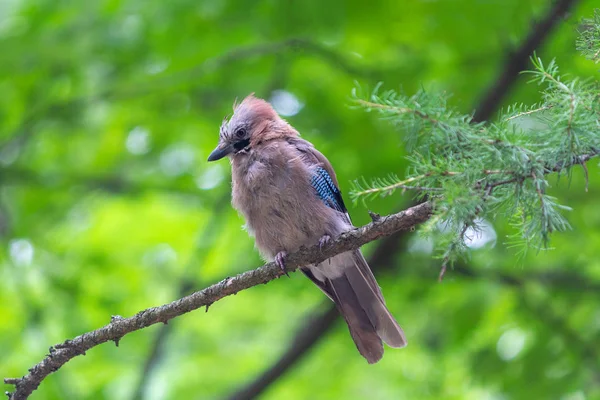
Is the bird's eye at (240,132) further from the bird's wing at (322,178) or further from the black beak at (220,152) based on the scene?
the bird's wing at (322,178)

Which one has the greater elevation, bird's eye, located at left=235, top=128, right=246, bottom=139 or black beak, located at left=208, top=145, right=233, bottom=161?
bird's eye, located at left=235, top=128, right=246, bottom=139

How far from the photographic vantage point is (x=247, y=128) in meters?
5.53

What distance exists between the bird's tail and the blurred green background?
30.7 inches

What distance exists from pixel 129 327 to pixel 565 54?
379 cm

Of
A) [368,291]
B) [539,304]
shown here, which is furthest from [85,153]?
[539,304]

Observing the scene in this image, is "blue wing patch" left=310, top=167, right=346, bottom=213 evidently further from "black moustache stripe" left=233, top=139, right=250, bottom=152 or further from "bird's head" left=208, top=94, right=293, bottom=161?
"black moustache stripe" left=233, top=139, right=250, bottom=152

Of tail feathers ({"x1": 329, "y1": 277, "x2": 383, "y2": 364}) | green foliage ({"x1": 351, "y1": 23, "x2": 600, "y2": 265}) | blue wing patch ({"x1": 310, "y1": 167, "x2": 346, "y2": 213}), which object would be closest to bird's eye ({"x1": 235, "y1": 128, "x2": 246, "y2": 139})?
blue wing patch ({"x1": 310, "y1": 167, "x2": 346, "y2": 213})

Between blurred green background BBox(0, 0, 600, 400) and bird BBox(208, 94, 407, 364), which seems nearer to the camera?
bird BBox(208, 94, 407, 364)

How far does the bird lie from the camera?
4.92m

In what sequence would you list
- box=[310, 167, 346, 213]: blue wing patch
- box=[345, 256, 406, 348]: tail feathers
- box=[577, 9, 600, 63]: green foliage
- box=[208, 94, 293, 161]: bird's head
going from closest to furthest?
1. box=[577, 9, 600, 63]: green foliage
2. box=[345, 256, 406, 348]: tail feathers
3. box=[310, 167, 346, 213]: blue wing patch
4. box=[208, 94, 293, 161]: bird's head

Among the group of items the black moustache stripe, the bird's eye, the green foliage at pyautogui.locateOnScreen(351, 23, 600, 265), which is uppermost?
the green foliage at pyautogui.locateOnScreen(351, 23, 600, 265)

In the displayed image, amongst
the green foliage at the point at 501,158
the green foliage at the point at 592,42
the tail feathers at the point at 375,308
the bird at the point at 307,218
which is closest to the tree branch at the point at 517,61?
the bird at the point at 307,218

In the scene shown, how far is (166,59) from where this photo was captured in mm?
6719

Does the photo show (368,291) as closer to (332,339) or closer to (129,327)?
(129,327)
